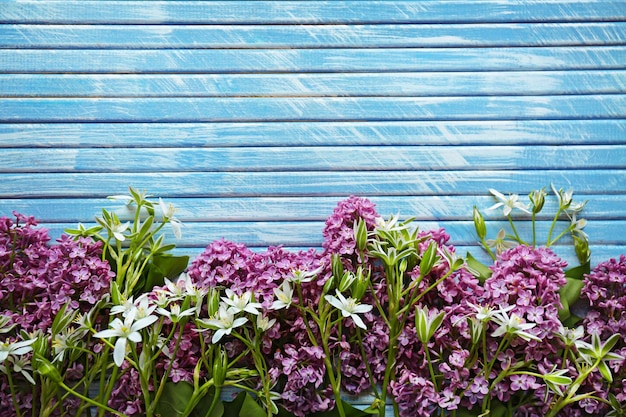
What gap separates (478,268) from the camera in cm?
110

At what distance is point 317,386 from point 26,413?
518 millimetres

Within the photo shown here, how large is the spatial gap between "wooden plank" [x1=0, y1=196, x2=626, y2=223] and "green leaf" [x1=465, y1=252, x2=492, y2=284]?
8 centimetres

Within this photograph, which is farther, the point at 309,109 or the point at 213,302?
the point at 309,109

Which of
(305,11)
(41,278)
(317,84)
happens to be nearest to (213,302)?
(41,278)

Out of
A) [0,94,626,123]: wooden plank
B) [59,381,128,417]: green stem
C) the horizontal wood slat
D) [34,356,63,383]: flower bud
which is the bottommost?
[59,381,128,417]: green stem

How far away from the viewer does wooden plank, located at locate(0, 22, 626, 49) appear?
3.81ft

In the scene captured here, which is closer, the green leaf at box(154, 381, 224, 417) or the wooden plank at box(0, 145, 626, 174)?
the green leaf at box(154, 381, 224, 417)

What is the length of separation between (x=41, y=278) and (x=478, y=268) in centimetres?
81

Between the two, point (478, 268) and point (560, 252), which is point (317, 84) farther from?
point (560, 252)

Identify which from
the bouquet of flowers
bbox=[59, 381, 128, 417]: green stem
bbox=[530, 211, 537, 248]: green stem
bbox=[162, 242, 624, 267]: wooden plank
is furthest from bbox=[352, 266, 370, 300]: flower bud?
bbox=[59, 381, 128, 417]: green stem

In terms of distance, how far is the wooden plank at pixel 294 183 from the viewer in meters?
1.13

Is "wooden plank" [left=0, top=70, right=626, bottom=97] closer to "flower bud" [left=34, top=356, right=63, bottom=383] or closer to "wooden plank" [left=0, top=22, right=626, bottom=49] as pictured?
"wooden plank" [left=0, top=22, right=626, bottom=49]

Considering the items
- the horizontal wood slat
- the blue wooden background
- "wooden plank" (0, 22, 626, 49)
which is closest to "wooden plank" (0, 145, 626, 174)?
the blue wooden background

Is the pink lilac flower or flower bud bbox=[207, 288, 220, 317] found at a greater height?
flower bud bbox=[207, 288, 220, 317]
